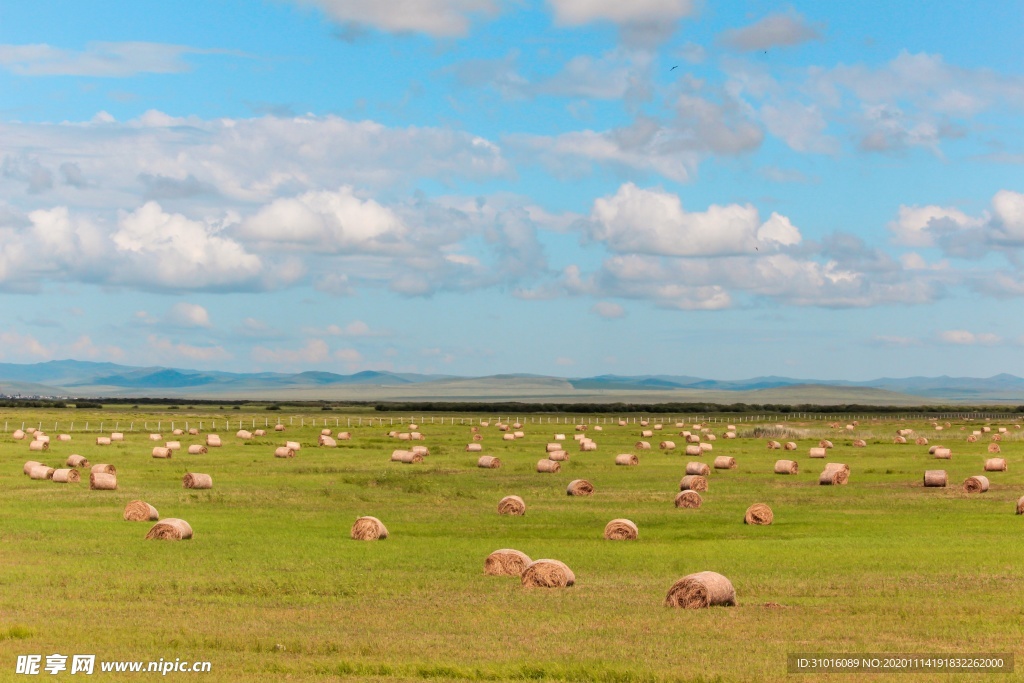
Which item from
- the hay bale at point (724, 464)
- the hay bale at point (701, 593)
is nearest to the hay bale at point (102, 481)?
the hay bale at point (724, 464)

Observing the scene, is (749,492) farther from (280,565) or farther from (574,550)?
(280,565)

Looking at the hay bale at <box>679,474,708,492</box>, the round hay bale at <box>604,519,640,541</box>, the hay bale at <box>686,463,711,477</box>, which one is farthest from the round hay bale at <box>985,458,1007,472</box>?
the round hay bale at <box>604,519,640,541</box>

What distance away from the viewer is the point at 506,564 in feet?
81.5

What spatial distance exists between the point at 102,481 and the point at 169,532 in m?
14.6

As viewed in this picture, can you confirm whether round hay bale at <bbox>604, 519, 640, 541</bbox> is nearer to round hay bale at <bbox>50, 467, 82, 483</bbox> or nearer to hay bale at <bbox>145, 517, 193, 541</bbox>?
hay bale at <bbox>145, 517, 193, 541</bbox>

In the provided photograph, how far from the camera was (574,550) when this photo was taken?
29.0 meters

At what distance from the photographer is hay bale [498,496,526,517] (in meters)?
37.0

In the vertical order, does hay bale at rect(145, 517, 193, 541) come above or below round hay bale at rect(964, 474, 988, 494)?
below

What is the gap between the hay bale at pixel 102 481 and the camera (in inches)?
1699

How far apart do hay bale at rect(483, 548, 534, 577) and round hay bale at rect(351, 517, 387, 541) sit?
6.55 meters

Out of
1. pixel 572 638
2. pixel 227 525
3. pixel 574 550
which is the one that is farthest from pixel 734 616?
pixel 227 525

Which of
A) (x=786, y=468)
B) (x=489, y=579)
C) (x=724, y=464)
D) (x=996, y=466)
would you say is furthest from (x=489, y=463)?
(x=489, y=579)

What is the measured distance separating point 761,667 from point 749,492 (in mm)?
29105

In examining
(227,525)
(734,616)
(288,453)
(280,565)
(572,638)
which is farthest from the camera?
(288,453)
